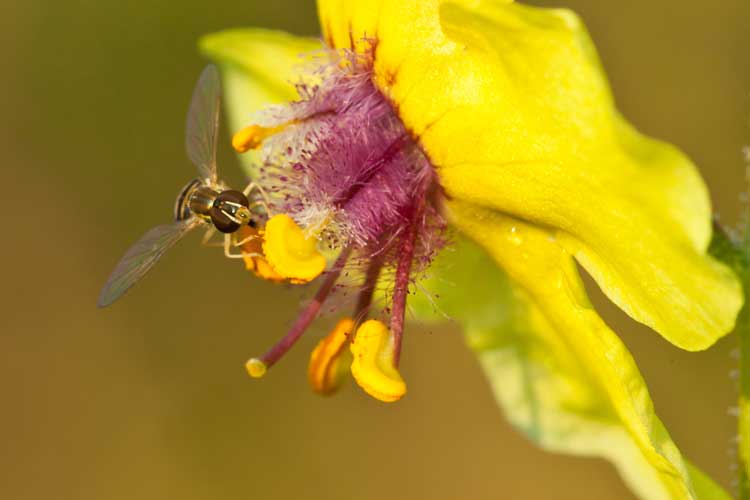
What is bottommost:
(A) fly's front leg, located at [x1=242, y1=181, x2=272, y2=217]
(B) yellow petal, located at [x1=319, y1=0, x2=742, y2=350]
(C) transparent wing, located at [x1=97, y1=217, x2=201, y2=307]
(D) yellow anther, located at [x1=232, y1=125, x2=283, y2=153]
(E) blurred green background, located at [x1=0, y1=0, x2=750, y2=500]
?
(E) blurred green background, located at [x1=0, y1=0, x2=750, y2=500]

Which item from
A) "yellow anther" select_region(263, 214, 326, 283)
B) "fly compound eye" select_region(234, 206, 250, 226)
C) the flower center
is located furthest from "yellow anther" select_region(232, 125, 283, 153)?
"yellow anther" select_region(263, 214, 326, 283)

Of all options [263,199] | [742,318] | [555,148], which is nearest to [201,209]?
[263,199]

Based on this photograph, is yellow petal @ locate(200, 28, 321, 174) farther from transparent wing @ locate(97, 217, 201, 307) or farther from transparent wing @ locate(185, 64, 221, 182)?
transparent wing @ locate(97, 217, 201, 307)

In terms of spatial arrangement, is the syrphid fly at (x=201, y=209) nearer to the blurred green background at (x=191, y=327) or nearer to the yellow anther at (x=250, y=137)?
the yellow anther at (x=250, y=137)

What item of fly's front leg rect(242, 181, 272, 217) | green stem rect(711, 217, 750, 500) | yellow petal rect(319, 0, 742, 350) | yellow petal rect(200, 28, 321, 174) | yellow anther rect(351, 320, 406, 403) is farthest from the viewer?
yellow petal rect(200, 28, 321, 174)

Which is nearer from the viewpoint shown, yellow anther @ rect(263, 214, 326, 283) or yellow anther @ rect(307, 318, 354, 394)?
yellow anther @ rect(263, 214, 326, 283)

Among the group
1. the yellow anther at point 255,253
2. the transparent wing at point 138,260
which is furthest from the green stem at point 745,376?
the transparent wing at point 138,260

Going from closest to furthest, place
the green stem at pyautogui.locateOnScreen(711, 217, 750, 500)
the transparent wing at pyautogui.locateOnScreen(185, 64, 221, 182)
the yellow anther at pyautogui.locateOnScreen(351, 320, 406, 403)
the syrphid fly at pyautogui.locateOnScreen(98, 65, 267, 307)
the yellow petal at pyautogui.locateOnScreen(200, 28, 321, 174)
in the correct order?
the green stem at pyautogui.locateOnScreen(711, 217, 750, 500) < the yellow anther at pyautogui.locateOnScreen(351, 320, 406, 403) < the syrphid fly at pyautogui.locateOnScreen(98, 65, 267, 307) < the transparent wing at pyautogui.locateOnScreen(185, 64, 221, 182) < the yellow petal at pyautogui.locateOnScreen(200, 28, 321, 174)
